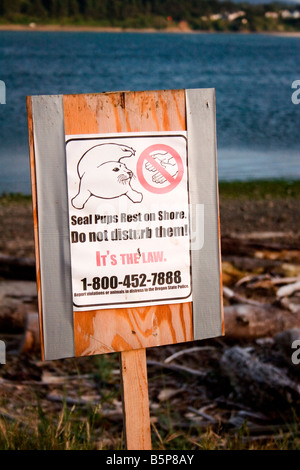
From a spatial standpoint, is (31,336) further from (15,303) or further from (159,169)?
(159,169)

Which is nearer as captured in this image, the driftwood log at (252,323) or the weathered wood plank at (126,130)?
the weathered wood plank at (126,130)

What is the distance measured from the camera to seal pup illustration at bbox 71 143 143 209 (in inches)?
88.8

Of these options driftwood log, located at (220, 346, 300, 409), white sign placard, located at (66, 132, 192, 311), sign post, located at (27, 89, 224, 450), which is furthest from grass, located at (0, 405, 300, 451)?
white sign placard, located at (66, 132, 192, 311)

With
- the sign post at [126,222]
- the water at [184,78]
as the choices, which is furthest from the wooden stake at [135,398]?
the water at [184,78]

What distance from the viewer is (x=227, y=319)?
14.9 ft

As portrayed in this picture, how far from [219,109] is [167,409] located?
8.19 m

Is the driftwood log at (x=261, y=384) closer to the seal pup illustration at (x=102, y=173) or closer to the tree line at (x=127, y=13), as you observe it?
the seal pup illustration at (x=102, y=173)

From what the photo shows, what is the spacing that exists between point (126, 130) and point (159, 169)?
0.18 metres

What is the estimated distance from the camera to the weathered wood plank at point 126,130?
7.43ft

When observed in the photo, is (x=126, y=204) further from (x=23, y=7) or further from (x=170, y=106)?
(x=23, y=7)

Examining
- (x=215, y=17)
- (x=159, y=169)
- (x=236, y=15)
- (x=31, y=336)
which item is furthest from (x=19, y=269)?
(x=236, y=15)

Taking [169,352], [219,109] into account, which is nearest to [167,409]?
[169,352]

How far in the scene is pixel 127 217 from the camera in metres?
2.29

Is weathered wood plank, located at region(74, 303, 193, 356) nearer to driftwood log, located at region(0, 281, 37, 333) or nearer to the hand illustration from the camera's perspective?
the hand illustration
